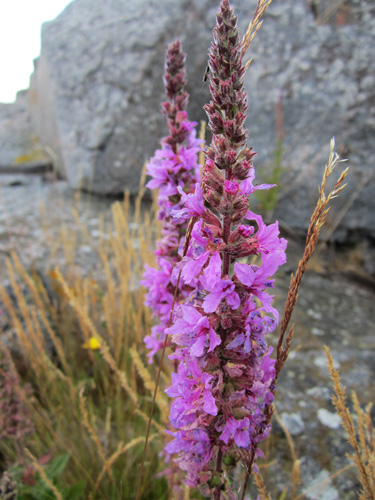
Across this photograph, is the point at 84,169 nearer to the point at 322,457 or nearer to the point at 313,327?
the point at 313,327

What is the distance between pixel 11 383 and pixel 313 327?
2.18m

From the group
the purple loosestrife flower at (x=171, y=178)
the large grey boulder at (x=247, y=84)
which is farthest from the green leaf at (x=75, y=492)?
the large grey boulder at (x=247, y=84)

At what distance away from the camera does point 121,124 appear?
3975 mm

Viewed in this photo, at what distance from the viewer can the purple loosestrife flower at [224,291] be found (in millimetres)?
832

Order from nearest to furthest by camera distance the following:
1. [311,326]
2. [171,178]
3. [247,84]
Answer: [171,178], [311,326], [247,84]

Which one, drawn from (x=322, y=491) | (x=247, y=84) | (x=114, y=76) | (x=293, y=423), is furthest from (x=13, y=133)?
(x=322, y=491)

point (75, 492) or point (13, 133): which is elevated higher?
point (13, 133)

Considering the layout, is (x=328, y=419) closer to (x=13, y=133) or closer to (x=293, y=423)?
(x=293, y=423)

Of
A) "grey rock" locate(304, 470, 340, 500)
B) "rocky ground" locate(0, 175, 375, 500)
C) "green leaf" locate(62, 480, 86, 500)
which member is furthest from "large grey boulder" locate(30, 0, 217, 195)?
"grey rock" locate(304, 470, 340, 500)

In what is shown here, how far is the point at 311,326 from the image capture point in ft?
9.14

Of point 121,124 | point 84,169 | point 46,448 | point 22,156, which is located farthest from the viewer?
point 22,156

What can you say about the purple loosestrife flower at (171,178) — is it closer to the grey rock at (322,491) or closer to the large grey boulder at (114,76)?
the grey rock at (322,491)

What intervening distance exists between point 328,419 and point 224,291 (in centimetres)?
163

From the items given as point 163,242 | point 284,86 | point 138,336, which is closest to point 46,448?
point 138,336
